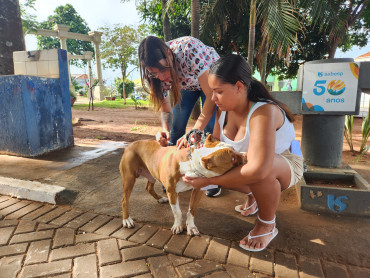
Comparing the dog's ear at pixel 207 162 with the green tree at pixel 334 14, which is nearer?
the dog's ear at pixel 207 162

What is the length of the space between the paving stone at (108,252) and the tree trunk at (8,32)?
15.2 feet

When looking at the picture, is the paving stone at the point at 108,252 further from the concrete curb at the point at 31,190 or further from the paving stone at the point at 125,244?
the concrete curb at the point at 31,190

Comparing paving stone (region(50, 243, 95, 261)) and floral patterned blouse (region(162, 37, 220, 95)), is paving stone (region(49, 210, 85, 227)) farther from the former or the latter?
floral patterned blouse (region(162, 37, 220, 95))

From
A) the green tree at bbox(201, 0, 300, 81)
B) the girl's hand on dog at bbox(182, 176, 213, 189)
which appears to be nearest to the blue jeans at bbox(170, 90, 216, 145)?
the girl's hand on dog at bbox(182, 176, 213, 189)

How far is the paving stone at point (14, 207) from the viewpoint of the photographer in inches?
99.3

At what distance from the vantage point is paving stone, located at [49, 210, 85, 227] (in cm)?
231

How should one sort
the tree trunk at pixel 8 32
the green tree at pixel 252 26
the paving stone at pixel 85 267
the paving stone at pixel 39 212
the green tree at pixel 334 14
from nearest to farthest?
the paving stone at pixel 85 267
the paving stone at pixel 39 212
the tree trunk at pixel 8 32
the green tree at pixel 252 26
the green tree at pixel 334 14

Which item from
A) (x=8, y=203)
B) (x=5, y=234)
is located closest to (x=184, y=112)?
(x=5, y=234)

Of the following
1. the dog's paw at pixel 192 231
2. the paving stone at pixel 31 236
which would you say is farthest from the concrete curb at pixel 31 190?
the dog's paw at pixel 192 231

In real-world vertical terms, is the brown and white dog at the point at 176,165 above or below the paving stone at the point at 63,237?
above

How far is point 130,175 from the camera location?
227cm

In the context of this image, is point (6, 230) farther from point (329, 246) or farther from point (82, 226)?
point (329, 246)

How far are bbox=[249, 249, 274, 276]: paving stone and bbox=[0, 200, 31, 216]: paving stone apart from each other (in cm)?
233

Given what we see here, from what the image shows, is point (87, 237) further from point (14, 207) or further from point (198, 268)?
point (14, 207)
